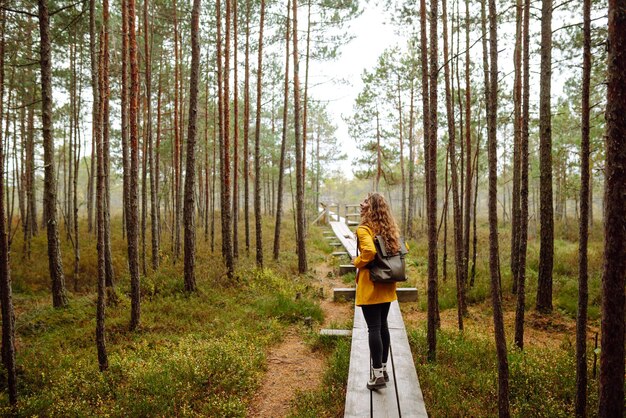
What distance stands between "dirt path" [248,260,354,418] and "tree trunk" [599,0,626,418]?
3796mm

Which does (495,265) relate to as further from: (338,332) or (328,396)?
(338,332)

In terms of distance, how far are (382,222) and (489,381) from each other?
2851mm

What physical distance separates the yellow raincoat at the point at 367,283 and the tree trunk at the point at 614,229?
6.91 ft

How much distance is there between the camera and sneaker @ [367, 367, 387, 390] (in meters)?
4.16

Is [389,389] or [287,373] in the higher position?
[389,389]

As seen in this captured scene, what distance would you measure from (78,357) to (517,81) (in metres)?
12.9

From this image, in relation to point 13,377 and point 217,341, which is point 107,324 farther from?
point 217,341

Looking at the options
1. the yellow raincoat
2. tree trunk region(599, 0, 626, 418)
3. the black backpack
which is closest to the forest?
tree trunk region(599, 0, 626, 418)

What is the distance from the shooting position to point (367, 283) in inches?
163

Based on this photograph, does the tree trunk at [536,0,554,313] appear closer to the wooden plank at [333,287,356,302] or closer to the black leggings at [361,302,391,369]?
the wooden plank at [333,287,356,302]

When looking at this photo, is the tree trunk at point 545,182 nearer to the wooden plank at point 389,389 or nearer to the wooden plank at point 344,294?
the wooden plank at point 344,294

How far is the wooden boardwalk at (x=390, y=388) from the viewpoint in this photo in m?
3.78

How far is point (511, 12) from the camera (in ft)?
29.3

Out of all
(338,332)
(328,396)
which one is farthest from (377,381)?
(338,332)
